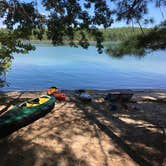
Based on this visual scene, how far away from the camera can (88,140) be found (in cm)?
671

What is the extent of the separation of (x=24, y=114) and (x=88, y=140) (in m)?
1.68

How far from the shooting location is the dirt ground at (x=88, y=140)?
5.84 m

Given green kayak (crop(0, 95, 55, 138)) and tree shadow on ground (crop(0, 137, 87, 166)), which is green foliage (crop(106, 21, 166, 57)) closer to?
green kayak (crop(0, 95, 55, 138))

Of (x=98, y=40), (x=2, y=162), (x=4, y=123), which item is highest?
(x=98, y=40)

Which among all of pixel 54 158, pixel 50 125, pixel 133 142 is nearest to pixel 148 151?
pixel 133 142

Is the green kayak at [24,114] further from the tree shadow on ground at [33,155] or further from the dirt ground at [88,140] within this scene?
the tree shadow on ground at [33,155]

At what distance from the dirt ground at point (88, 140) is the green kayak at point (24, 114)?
129mm

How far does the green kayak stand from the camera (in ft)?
22.4

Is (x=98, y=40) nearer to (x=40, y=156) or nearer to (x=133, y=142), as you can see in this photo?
(x=133, y=142)

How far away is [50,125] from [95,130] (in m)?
1.00

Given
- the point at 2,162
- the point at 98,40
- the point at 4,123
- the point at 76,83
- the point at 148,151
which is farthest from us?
the point at 76,83

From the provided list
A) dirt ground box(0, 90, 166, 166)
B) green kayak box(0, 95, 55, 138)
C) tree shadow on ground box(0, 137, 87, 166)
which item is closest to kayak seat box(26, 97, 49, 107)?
green kayak box(0, 95, 55, 138)

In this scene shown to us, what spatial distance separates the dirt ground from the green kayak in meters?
0.13

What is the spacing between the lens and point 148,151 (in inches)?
247
